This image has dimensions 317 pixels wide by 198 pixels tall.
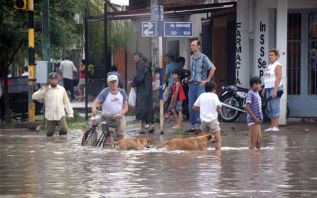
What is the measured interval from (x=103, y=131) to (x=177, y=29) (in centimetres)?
363

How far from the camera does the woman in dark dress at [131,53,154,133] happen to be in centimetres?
2127

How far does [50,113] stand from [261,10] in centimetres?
621

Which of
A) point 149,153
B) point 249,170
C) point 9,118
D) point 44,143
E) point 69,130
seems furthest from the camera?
point 9,118

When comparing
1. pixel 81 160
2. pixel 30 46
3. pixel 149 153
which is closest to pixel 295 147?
pixel 149 153

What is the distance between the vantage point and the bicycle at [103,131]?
60.0 ft

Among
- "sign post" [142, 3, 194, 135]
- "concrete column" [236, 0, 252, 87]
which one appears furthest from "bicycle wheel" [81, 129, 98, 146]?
"concrete column" [236, 0, 252, 87]

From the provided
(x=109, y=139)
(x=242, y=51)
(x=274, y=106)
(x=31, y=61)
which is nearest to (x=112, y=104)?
(x=109, y=139)

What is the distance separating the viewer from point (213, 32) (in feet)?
95.9

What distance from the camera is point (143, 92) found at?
21375mm

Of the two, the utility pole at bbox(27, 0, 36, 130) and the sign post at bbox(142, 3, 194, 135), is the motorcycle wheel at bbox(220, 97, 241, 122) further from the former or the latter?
the utility pole at bbox(27, 0, 36, 130)

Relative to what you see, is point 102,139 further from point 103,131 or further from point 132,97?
point 132,97

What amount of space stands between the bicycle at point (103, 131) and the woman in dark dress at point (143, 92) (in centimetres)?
261

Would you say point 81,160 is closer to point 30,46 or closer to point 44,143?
point 44,143

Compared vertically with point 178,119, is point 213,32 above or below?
above
